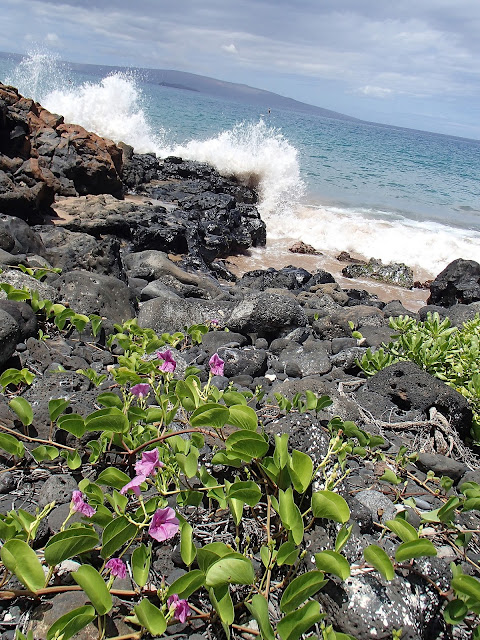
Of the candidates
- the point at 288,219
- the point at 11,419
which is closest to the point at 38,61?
the point at 288,219

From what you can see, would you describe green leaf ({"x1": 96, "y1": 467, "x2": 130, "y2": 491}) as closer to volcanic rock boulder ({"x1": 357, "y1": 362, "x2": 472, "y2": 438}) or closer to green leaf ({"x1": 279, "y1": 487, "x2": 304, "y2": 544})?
green leaf ({"x1": 279, "y1": 487, "x2": 304, "y2": 544})

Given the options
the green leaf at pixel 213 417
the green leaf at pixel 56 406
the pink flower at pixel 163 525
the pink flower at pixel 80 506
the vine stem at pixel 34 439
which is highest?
the green leaf at pixel 213 417

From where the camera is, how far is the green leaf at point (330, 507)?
1549mm

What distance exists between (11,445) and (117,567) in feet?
2.26

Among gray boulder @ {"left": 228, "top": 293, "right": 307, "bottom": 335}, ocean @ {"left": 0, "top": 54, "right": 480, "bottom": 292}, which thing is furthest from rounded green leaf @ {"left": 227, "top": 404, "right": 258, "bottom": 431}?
ocean @ {"left": 0, "top": 54, "right": 480, "bottom": 292}

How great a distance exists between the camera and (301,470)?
5.49ft

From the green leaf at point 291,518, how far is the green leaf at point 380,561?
0.20m

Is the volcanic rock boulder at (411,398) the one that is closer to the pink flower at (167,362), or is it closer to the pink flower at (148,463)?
the pink flower at (167,362)

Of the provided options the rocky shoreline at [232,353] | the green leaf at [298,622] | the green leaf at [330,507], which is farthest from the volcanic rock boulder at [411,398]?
the green leaf at [298,622]

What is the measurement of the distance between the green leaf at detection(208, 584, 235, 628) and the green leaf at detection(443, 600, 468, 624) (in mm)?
643

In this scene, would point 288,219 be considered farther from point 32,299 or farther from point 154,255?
point 32,299

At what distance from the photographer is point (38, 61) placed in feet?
96.1

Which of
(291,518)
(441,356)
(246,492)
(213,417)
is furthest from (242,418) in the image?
(441,356)

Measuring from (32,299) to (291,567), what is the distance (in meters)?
2.63
